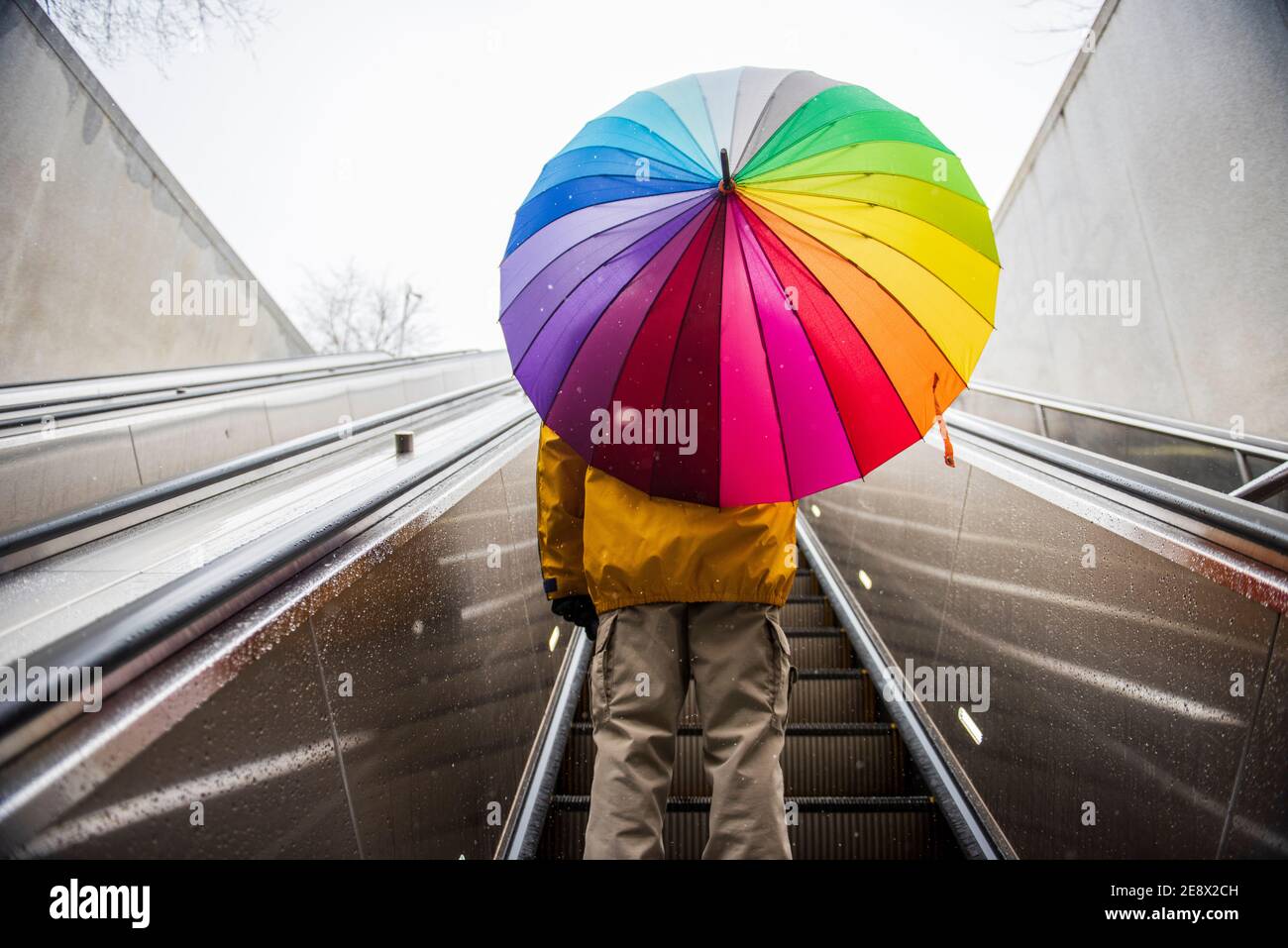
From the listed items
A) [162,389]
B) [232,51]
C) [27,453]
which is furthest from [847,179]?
[232,51]

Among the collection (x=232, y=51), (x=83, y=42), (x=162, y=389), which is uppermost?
(x=232, y=51)

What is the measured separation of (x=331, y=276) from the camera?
115 feet

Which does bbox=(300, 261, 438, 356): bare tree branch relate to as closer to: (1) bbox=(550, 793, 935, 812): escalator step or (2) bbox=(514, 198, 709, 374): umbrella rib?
(1) bbox=(550, 793, 935, 812): escalator step

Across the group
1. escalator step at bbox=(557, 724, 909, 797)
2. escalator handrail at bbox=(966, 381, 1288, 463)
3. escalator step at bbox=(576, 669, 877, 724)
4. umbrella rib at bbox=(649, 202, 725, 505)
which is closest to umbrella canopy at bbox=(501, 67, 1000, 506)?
umbrella rib at bbox=(649, 202, 725, 505)

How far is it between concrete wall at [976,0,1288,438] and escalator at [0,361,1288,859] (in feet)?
6.94

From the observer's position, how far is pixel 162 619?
Result: 1049mm

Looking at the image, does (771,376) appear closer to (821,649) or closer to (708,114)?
(708,114)

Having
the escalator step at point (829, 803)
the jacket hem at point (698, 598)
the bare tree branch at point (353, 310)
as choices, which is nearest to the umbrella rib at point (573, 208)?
the jacket hem at point (698, 598)

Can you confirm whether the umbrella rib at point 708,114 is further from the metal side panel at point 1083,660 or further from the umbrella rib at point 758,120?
the metal side panel at point 1083,660

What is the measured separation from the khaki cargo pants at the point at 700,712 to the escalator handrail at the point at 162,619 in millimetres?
754

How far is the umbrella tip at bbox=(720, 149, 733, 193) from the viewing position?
57.8 inches

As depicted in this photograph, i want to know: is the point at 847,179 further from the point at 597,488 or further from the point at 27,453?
the point at 27,453

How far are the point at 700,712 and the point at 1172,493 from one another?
3.98ft
